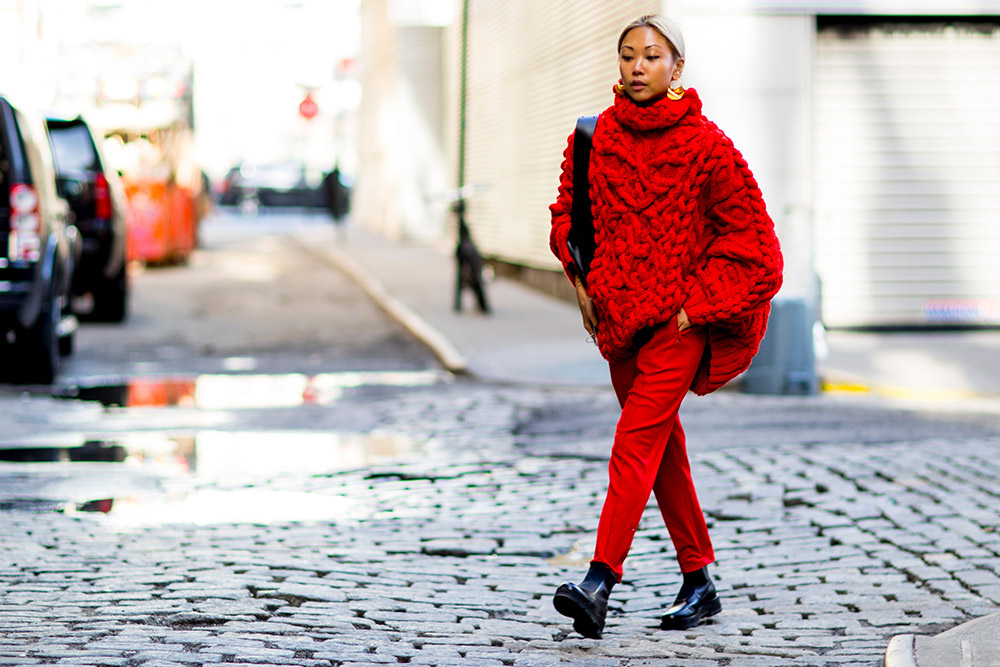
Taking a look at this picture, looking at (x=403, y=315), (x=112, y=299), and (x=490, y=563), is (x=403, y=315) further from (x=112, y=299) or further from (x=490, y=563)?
(x=490, y=563)

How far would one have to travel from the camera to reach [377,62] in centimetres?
3622

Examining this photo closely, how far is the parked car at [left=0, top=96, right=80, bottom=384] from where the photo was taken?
10.4 metres

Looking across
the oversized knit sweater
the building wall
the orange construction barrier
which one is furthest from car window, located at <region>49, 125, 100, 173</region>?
the building wall

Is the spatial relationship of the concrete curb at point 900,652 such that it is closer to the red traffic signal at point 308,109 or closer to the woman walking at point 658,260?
the woman walking at point 658,260

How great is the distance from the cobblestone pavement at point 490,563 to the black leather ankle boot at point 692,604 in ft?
0.23

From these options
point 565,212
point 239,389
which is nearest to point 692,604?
point 565,212

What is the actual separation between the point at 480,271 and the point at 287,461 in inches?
309

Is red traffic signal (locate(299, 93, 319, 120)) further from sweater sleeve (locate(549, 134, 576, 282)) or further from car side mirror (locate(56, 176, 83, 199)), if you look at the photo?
sweater sleeve (locate(549, 134, 576, 282))

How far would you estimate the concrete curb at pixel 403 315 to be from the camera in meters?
12.2

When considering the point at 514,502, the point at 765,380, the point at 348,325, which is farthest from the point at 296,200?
the point at 514,502

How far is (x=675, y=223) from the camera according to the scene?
14.7ft

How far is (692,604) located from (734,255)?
1161mm

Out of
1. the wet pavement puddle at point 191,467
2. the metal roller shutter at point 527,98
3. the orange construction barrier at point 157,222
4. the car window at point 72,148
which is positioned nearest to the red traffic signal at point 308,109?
the metal roller shutter at point 527,98

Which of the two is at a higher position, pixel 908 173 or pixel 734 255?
pixel 908 173
